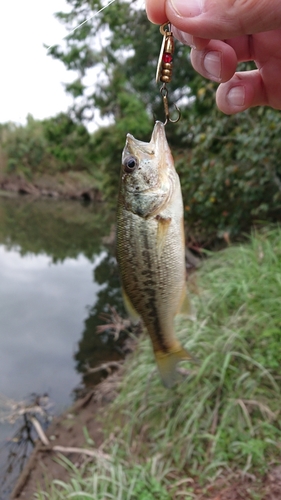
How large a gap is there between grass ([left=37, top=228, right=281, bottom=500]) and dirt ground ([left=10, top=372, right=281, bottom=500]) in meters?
0.08

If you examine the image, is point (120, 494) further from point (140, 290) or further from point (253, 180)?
point (253, 180)

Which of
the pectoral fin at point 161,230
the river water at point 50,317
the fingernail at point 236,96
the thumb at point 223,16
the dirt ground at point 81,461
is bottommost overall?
the dirt ground at point 81,461

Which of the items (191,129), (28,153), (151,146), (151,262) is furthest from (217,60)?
(28,153)

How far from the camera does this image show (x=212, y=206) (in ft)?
21.1

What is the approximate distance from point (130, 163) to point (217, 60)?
534mm

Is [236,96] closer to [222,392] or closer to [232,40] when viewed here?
[232,40]

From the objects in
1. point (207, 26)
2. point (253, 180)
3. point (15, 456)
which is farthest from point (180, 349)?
point (253, 180)

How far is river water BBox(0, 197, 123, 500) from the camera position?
537cm

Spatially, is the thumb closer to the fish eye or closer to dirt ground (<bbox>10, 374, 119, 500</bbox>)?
the fish eye

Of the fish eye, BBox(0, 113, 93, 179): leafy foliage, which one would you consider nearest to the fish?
the fish eye

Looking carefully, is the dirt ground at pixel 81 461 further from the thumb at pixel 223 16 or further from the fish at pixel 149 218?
the thumb at pixel 223 16

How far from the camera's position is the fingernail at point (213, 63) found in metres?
1.57

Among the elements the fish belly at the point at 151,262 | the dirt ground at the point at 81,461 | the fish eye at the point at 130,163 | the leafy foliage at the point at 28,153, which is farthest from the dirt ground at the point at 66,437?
the leafy foliage at the point at 28,153

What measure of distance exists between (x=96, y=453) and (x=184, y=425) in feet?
2.74
